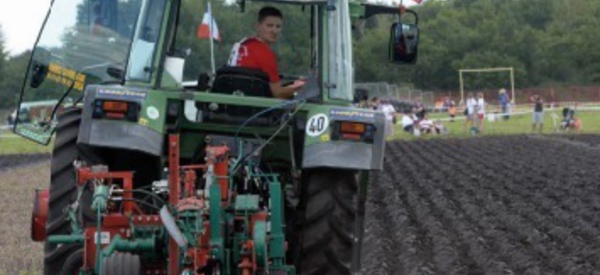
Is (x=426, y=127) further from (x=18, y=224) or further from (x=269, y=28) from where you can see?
(x=269, y=28)

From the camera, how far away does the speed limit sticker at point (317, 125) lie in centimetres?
829

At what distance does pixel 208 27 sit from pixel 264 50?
0.44 m

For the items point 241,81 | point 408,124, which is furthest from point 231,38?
point 408,124

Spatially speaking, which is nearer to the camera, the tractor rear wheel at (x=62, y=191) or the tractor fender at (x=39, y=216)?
the tractor rear wheel at (x=62, y=191)

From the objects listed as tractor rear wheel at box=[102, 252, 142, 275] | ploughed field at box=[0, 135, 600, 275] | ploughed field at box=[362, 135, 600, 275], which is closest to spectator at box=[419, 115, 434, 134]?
ploughed field at box=[0, 135, 600, 275]

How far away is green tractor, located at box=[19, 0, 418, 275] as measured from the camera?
7.34 m

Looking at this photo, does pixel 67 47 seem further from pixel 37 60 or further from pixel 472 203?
pixel 472 203

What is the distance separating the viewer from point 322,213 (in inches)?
324

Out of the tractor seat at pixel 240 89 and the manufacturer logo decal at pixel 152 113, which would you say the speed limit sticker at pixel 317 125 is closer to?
the tractor seat at pixel 240 89

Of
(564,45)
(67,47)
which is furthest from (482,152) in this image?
(564,45)

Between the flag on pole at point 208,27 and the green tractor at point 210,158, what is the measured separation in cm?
6

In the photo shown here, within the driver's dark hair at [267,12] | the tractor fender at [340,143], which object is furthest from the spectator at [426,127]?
the tractor fender at [340,143]

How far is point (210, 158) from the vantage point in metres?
7.67

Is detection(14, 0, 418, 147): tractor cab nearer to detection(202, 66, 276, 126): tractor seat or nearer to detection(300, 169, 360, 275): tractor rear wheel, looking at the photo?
detection(202, 66, 276, 126): tractor seat
